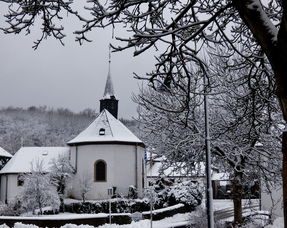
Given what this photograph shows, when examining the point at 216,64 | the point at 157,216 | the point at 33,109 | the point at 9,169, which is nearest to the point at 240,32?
the point at 216,64

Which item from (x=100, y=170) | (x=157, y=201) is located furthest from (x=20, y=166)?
(x=157, y=201)

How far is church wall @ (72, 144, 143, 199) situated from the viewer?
39.1m

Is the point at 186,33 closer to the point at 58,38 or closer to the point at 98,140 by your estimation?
the point at 58,38

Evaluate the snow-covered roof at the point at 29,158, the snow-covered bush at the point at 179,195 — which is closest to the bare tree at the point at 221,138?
the snow-covered bush at the point at 179,195

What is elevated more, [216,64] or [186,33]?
[216,64]

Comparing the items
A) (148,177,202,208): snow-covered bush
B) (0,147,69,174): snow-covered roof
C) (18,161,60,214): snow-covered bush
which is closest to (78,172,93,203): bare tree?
(18,161,60,214): snow-covered bush

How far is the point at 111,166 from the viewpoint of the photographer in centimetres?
3950

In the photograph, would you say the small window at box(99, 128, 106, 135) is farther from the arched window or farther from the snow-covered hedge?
the snow-covered hedge

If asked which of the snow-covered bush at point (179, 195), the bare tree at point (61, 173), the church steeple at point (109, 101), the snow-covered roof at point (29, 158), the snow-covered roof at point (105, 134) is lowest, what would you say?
Result: the snow-covered bush at point (179, 195)

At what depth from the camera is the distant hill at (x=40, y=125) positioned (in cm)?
10406

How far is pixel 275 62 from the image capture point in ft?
15.9

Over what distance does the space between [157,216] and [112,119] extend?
14.7 metres

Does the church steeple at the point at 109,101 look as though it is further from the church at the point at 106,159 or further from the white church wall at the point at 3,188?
the white church wall at the point at 3,188

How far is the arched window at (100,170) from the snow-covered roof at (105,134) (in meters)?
1.93
